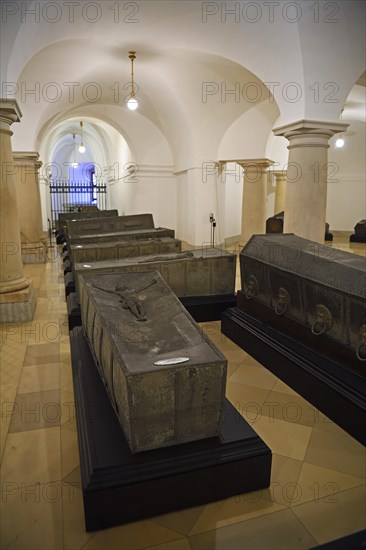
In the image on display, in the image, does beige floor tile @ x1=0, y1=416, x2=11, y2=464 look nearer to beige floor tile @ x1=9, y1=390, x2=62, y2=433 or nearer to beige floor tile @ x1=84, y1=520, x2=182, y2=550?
beige floor tile @ x1=9, y1=390, x2=62, y2=433

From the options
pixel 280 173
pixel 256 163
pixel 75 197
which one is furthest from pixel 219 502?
pixel 75 197

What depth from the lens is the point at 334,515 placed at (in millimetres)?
2090

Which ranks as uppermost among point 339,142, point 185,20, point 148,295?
point 185,20

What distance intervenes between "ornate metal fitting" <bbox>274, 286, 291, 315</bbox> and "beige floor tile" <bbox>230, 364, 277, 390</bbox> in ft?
1.85

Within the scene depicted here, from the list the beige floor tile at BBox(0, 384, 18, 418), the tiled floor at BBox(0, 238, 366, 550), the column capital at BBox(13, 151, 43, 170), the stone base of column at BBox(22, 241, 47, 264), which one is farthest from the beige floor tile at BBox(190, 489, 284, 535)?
the column capital at BBox(13, 151, 43, 170)

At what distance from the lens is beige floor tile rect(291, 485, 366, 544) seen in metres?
1.99

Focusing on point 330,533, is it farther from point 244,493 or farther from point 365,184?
point 365,184

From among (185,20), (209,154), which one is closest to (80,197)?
(209,154)

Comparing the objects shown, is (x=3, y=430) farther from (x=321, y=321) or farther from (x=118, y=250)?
(x=118, y=250)

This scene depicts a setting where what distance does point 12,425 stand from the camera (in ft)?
9.51

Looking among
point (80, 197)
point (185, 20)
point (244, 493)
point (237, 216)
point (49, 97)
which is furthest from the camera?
point (80, 197)

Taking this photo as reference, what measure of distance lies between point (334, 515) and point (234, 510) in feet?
1.69

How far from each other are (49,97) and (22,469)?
8.13 m

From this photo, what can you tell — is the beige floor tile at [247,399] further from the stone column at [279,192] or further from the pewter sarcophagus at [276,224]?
the stone column at [279,192]
